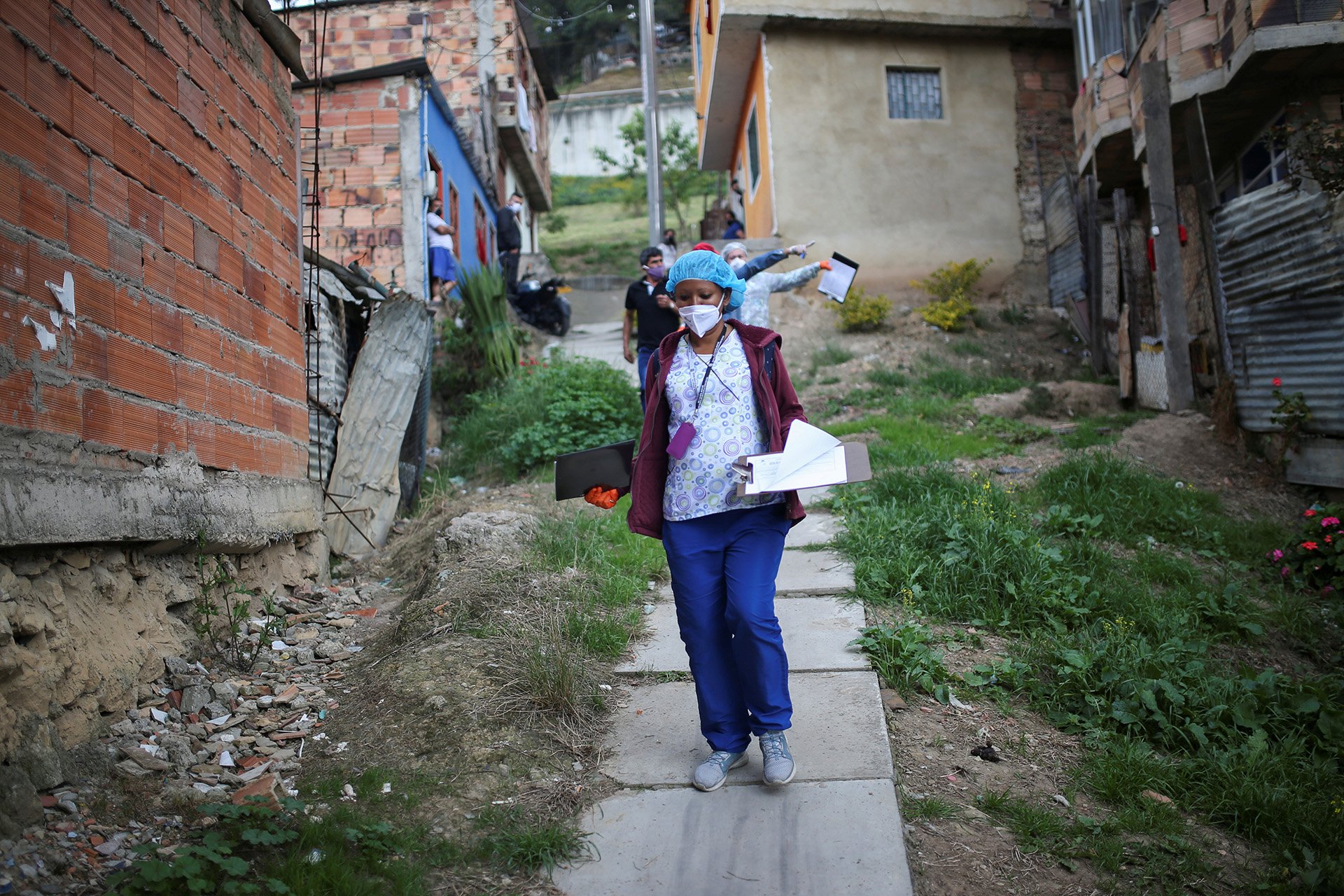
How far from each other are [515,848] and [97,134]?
289 centimetres

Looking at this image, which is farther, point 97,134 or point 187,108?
point 187,108

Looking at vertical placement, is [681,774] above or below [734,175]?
below

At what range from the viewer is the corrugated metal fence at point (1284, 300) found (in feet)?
20.6

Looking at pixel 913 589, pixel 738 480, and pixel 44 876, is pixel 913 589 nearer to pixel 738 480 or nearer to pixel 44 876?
pixel 738 480

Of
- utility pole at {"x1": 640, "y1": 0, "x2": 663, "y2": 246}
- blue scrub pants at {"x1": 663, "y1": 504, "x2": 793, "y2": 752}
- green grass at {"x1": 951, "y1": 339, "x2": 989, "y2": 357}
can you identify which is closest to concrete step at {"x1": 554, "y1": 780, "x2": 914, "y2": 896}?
blue scrub pants at {"x1": 663, "y1": 504, "x2": 793, "y2": 752}

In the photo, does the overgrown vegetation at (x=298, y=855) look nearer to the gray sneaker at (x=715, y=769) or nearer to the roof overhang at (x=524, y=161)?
the gray sneaker at (x=715, y=769)

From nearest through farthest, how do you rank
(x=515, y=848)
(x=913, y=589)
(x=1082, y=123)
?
(x=515, y=848) → (x=913, y=589) → (x=1082, y=123)

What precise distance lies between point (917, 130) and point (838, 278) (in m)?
8.34

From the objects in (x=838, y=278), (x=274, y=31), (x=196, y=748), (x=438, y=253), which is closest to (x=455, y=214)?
(x=438, y=253)

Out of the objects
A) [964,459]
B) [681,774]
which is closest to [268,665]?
[681,774]

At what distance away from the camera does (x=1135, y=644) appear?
4.07 metres

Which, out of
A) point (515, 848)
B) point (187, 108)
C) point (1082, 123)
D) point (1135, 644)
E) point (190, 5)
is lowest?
point (515, 848)

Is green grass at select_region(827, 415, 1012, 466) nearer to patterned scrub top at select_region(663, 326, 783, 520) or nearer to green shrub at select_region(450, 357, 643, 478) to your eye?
green shrub at select_region(450, 357, 643, 478)

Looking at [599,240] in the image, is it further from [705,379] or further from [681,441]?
[681,441]
